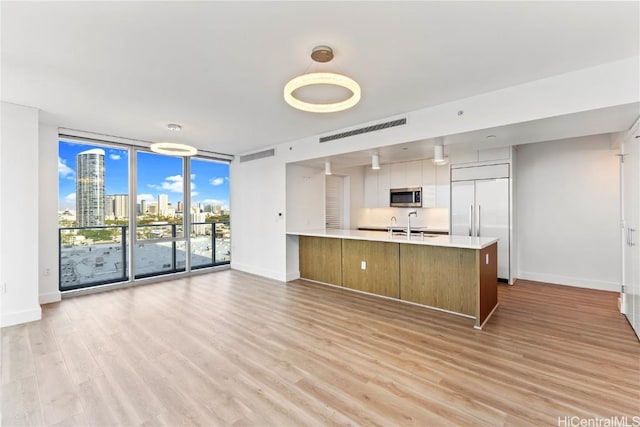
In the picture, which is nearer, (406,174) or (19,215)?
(19,215)

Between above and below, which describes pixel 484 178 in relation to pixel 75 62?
below

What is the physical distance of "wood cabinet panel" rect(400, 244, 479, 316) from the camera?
3.71 meters

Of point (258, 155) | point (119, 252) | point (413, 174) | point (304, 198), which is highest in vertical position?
point (258, 155)

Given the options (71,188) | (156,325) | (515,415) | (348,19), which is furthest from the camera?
(71,188)

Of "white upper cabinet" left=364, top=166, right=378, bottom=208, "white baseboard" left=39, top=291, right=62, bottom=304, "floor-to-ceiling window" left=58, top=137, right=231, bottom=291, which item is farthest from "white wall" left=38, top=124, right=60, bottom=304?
"white upper cabinet" left=364, top=166, right=378, bottom=208

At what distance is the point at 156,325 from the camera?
3500mm

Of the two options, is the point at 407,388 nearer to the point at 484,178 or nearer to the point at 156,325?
the point at 156,325

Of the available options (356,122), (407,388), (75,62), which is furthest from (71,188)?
(407,388)

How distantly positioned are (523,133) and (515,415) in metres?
3.08

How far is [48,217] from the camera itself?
4504 mm

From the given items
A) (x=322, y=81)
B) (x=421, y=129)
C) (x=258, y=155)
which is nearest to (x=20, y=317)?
Answer: (x=258, y=155)

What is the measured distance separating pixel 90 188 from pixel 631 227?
308 inches

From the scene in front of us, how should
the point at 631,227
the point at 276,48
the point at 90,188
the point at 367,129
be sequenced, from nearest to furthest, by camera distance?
1. the point at 276,48
2. the point at 631,227
3. the point at 367,129
4. the point at 90,188

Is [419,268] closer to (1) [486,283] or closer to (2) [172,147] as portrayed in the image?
(1) [486,283]
